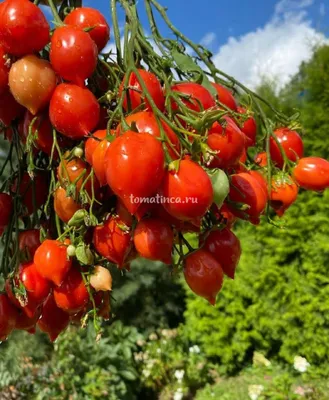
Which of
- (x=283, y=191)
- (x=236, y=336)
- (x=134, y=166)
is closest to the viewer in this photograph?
(x=134, y=166)

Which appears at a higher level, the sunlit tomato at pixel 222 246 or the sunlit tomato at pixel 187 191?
the sunlit tomato at pixel 187 191

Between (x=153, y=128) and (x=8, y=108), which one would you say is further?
(x=8, y=108)

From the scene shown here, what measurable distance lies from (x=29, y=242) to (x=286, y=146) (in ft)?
1.13

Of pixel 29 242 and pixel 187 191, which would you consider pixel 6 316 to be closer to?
pixel 29 242

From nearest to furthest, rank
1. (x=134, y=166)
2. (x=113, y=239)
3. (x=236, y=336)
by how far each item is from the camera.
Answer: (x=134, y=166) < (x=113, y=239) < (x=236, y=336)

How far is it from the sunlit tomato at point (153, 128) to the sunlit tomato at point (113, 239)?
10 cm

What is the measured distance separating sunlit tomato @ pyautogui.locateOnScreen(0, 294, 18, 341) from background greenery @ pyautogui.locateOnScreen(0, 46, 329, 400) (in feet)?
6.29

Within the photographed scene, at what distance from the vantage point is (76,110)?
458 millimetres

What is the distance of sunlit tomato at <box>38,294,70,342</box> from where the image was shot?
24.0 inches

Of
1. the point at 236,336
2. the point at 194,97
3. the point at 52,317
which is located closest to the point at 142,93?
the point at 194,97

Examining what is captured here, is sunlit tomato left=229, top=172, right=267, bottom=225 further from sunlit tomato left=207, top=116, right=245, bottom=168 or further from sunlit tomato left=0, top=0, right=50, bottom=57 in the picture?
sunlit tomato left=0, top=0, right=50, bottom=57

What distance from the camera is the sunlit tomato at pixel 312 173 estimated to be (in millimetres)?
601

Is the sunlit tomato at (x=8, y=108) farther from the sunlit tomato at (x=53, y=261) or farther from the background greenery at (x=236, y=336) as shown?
the background greenery at (x=236, y=336)

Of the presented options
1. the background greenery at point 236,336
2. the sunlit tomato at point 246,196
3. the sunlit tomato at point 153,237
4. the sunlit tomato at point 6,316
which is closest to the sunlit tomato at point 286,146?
the sunlit tomato at point 246,196
